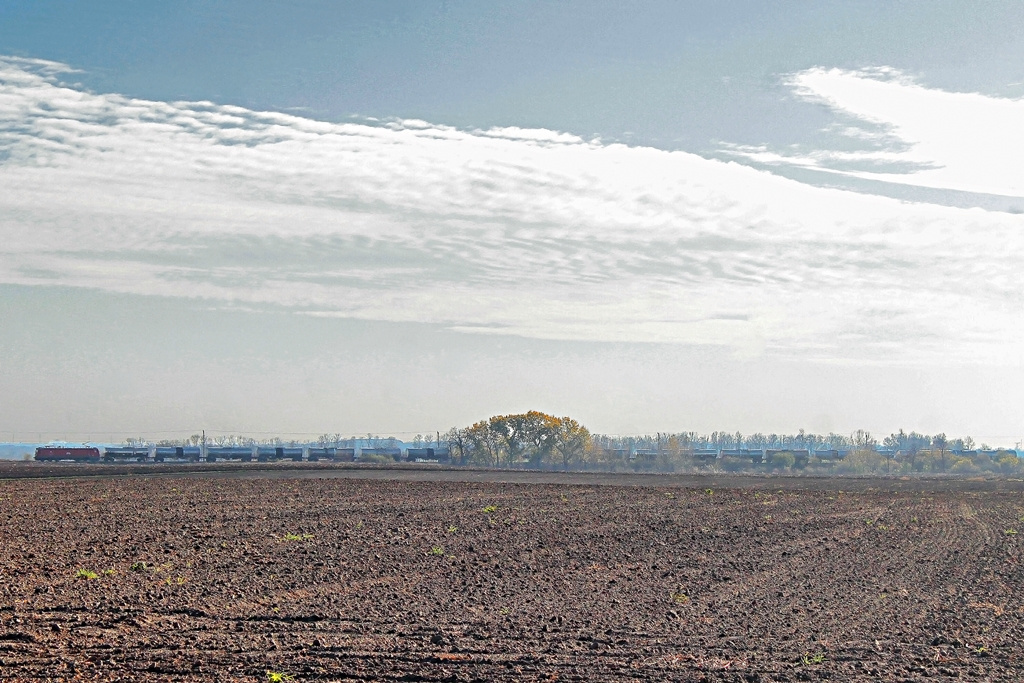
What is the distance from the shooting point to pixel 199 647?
15.4m

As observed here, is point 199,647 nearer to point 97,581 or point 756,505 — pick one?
point 97,581

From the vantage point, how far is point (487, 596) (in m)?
20.9

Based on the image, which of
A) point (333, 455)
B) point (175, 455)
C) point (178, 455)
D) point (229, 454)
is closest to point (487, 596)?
point (178, 455)

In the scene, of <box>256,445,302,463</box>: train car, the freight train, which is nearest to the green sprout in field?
the freight train

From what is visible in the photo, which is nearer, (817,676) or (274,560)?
(817,676)

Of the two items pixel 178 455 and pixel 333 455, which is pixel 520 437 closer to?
pixel 333 455

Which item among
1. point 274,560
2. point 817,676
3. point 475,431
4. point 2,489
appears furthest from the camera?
point 475,431

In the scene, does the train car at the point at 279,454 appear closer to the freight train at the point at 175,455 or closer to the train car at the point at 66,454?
the freight train at the point at 175,455

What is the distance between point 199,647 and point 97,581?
6.65 meters

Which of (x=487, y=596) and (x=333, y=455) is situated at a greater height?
(x=487, y=596)

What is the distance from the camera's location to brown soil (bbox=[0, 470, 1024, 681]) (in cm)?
1504

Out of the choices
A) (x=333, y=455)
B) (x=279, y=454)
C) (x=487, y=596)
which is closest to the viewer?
(x=487, y=596)

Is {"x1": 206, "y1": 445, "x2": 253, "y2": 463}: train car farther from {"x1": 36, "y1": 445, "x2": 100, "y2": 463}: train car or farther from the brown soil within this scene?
the brown soil

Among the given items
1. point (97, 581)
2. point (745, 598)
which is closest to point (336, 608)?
point (97, 581)
